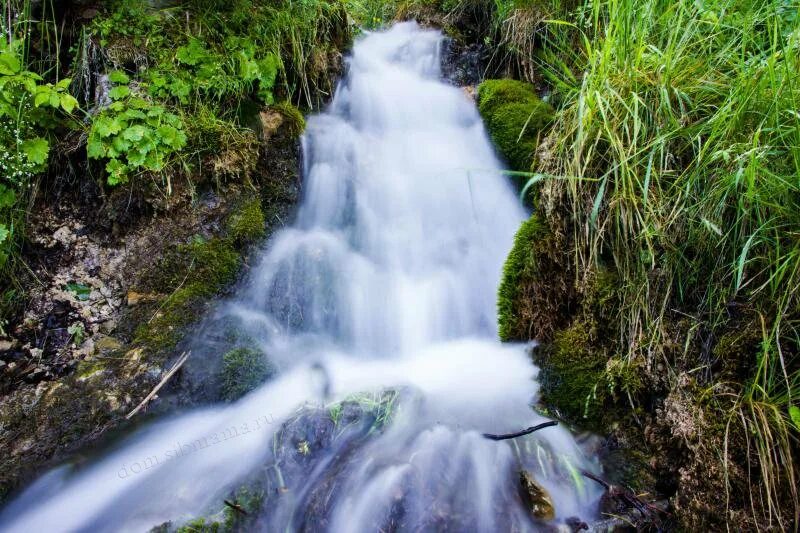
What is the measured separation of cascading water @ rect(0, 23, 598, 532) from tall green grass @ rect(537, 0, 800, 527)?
0.66 metres

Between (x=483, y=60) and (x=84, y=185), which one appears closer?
(x=84, y=185)

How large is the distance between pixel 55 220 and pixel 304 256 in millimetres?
1535

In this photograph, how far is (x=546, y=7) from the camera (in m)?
3.95

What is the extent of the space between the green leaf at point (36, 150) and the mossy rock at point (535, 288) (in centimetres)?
277

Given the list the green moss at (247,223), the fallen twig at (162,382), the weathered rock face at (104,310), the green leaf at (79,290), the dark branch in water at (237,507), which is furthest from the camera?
the green moss at (247,223)

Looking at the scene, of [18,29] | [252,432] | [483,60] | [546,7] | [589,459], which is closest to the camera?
[589,459]

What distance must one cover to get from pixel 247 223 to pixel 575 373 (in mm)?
2249

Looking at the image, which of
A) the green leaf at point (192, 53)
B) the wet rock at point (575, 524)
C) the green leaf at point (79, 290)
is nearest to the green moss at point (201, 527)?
the wet rock at point (575, 524)

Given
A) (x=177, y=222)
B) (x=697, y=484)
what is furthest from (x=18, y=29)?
(x=697, y=484)

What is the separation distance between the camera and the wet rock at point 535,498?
1877mm

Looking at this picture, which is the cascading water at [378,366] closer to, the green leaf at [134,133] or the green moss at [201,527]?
the green moss at [201,527]

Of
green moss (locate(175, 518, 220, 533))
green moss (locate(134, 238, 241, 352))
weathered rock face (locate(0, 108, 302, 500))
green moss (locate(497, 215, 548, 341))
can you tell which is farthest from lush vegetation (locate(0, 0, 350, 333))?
green moss (locate(497, 215, 548, 341))

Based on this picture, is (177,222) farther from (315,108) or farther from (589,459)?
(589,459)

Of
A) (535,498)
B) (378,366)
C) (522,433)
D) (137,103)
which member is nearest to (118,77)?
(137,103)
